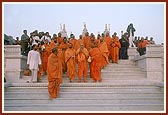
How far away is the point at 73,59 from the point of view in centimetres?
1276

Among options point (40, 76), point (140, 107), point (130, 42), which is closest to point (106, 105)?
point (140, 107)

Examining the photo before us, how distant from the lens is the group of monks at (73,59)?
10641 mm

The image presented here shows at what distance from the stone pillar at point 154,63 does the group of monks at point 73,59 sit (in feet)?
6.92

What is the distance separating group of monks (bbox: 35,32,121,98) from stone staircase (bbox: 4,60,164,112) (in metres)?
0.56

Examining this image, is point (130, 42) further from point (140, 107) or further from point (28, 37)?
point (140, 107)

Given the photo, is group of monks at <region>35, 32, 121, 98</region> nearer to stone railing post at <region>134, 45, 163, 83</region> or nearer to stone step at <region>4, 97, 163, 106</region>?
stone step at <region>4, 97, 163, 106</region>

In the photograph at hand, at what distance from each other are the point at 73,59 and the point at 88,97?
2.48 metres

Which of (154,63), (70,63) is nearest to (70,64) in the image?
(70,63)

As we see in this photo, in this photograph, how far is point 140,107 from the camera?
33.0ft

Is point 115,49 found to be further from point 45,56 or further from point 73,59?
point 45,56

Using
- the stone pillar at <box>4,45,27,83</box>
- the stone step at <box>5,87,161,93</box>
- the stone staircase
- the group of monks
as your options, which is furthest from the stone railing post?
the stone pillar at <box>4,45,27,83</box>

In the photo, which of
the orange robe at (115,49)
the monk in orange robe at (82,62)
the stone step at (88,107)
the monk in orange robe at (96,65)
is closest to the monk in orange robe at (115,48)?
the orange robe at (115,49)

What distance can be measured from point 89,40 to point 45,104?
6.63 metres

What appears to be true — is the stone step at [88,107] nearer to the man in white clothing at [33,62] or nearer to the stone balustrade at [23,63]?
the man in white clothing at [33,62]
